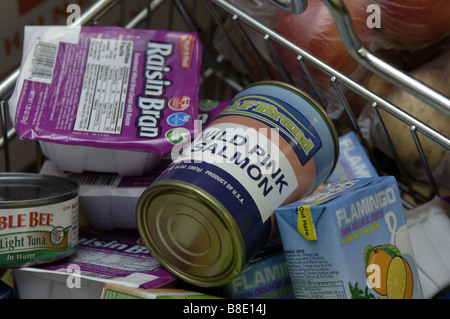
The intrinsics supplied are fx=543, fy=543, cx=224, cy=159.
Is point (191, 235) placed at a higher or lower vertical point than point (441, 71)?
lower

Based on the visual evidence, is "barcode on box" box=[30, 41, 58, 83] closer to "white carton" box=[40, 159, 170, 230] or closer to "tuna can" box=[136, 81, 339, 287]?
"white carton" box=[40, 159, 170, 230]

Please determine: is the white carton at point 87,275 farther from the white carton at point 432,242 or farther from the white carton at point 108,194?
the white carton at point 432,242

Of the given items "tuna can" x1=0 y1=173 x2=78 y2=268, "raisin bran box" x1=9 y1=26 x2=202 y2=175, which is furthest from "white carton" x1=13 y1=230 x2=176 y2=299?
"raisin bran box" x1=9 y1=26 x2=202 y2=175

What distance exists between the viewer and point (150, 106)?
2.72 ft

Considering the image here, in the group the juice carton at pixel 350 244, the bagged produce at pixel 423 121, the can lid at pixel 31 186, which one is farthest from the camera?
the bagged produce at pixel 423 121

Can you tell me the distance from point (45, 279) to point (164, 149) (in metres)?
0.24

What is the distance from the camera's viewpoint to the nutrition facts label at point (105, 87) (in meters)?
0.80

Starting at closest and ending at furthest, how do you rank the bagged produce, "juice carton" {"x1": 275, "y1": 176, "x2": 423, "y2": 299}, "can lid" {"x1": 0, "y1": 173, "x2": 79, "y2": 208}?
1. "juice carton" {"x1": 275, "y1": 176, "x2": 423, "y2": 299}
2. "can lid" {"x1": 0, "y1": 173, "x2": 79, "y2": 208}
3. the bagged produce

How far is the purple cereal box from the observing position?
0.79 meters

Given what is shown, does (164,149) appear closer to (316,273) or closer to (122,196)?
(122,196)

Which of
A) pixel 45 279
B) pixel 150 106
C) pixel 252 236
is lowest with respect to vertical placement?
pixel 45 279

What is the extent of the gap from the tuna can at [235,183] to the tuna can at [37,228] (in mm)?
105

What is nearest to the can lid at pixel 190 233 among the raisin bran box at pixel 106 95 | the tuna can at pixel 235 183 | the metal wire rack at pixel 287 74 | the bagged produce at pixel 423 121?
the tuna can at pixel 235 183
